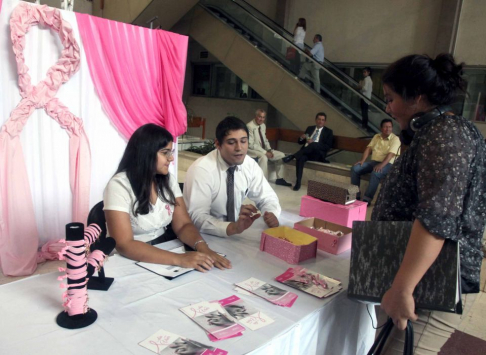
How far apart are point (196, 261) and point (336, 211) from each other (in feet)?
5.35

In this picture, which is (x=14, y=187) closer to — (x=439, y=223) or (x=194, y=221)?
(x=194, y=221)

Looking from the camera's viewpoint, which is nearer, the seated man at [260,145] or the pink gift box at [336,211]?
the pink gift box at [336,211]

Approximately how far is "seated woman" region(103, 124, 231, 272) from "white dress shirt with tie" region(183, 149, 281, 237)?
154 millimetres

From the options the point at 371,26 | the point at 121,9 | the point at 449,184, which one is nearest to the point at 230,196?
the point at 449,184

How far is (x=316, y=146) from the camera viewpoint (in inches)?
260

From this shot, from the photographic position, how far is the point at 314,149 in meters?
6.62

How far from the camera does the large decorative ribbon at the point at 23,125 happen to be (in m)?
2.84

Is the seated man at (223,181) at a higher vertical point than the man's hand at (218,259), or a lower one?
higher

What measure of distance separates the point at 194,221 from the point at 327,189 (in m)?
1.25

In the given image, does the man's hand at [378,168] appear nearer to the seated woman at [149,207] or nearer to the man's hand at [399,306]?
the seated woman at [149,207]

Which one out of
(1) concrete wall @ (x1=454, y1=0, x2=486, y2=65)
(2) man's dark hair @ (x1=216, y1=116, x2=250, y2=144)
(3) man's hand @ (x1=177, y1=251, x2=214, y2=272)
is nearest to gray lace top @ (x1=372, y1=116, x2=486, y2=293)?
(3) man's hand @ (x1=177, y1=251, x2=214, y2=272)

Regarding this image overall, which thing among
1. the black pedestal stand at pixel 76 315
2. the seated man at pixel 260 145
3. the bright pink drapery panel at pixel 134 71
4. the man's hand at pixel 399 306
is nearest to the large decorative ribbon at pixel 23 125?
the bright pink drapery panel at pixel 134 71

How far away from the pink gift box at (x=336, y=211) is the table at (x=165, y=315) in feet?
3.61

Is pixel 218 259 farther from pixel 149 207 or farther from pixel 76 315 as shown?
pixel 76 315
